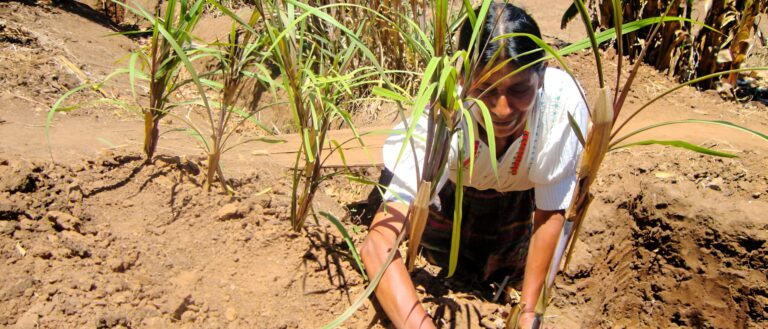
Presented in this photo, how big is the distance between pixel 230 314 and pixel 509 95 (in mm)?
864

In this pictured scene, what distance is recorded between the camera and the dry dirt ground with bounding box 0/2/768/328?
5.15 feet

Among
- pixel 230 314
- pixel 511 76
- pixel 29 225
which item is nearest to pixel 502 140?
pixel 511 76

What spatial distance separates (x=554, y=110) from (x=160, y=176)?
116 cm

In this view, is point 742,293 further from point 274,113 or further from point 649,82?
point 274,113

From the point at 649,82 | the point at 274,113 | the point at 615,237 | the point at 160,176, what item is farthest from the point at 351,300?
the point at 649,82

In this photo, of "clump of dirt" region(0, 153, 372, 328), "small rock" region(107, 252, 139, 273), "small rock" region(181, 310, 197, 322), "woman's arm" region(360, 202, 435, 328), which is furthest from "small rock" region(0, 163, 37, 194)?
"woman's arm" region(360, 202, 435, 328)

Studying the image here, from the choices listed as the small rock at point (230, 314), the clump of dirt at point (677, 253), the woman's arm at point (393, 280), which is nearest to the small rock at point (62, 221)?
the small rock at point (230, 314)

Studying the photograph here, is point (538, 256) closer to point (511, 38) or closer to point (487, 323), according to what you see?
point (487, 323)

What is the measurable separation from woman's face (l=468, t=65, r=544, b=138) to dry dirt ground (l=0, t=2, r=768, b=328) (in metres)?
0.56

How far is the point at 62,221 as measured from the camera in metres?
1.68

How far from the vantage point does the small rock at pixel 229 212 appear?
1.91 metres

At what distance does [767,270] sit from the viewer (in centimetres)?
219

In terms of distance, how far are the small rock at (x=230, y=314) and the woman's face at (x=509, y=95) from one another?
0.77 metres

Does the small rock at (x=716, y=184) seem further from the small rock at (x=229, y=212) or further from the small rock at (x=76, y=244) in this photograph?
the small rock at (x=76, y=244)
